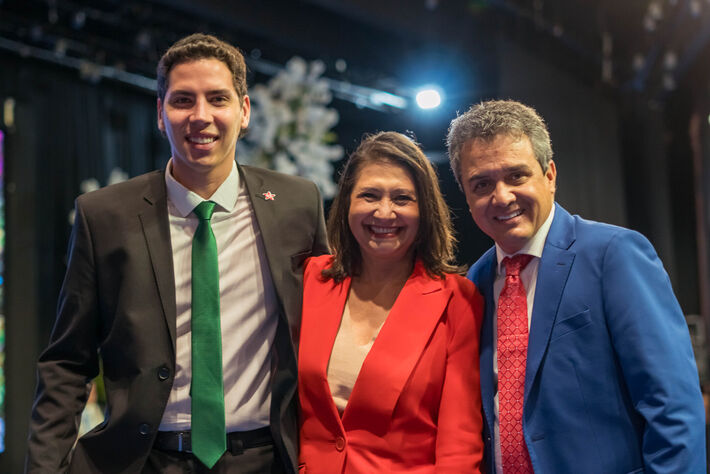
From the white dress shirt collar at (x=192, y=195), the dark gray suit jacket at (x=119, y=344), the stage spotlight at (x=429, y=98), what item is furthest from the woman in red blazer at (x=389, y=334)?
the stage spotlight at (x=429, y=98)

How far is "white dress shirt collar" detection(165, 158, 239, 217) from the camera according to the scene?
7.09 feet

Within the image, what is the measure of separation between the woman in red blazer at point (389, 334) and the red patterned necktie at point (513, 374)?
3.0 inches

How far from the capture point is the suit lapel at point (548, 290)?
1960 millimetres

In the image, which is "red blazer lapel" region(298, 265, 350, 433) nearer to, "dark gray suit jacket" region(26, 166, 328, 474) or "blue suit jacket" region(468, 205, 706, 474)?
"dark gray suit jacket" region(26, 166, 328, 474)

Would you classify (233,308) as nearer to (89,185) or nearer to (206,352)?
(206,352)

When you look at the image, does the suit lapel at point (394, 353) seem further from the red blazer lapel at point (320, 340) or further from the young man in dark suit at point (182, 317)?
the young man in dark suit at point (182, 317)

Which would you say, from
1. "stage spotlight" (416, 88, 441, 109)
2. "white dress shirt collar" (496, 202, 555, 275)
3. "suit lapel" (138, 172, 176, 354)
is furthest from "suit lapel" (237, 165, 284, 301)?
"stage spotlight" (416, 88, 441, 109)

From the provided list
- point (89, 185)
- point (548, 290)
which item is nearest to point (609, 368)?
point (548, 290)

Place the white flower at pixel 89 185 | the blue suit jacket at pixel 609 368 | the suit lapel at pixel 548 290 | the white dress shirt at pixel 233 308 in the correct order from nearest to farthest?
the blue suit jacket at pixel 609 368 → the suit lapel at pixel 548 290 → the white dress shirt at pixel 233 308 → the white flower at pixel 89 185

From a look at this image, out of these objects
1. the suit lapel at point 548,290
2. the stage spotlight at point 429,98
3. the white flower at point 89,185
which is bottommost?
the suit lapel at point 548,290

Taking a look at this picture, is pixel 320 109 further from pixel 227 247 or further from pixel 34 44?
pixel 34 44

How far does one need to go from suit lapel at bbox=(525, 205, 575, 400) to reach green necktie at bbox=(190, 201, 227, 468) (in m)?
0.84

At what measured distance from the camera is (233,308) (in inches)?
83.7

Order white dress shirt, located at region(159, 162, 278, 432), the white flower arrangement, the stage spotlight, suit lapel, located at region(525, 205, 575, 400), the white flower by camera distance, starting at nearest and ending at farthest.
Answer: suit lapel, located at region(525, 205, 575, 400) → white dress shirt, located at region(159, 162, 278, 432) → the white flower arrangement → the white flower → the stage spotlight
